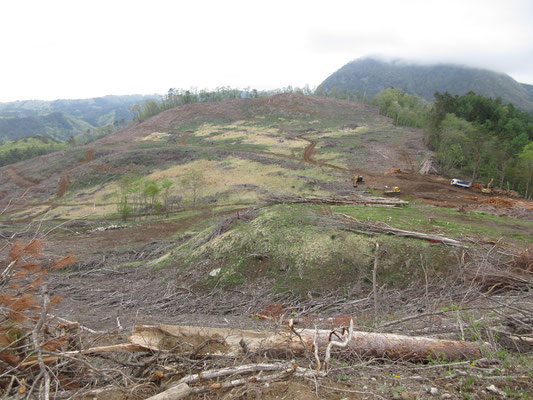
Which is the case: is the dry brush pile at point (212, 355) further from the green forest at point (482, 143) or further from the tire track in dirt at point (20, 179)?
the tire track in dirt at point (20, 179)

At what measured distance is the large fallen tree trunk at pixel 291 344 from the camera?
13.3ft

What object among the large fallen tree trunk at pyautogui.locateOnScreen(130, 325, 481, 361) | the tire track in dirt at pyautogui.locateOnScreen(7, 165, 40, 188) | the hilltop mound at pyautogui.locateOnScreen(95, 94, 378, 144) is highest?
the hilltop mound at pyautogui.locateOnScreen(95, 94, 378, 144)

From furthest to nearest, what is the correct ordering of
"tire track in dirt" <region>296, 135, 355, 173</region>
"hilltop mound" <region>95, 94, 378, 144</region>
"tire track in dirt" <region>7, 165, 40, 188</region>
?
"hilltop mound" <region>95, 94, 378, 144</region>
"tire track in dirt" <region>7, 165, 40, 188</region>
"tire track in dirt" <region>296, 135, 355, 173</region>

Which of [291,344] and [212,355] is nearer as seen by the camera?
[212,355]

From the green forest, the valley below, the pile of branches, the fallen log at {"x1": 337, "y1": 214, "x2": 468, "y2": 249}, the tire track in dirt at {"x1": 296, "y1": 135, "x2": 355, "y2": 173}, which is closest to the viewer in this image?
the valley below

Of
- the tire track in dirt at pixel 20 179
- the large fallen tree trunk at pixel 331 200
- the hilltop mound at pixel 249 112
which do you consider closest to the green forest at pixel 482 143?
the large fallen tree trunk at pixel 331 200

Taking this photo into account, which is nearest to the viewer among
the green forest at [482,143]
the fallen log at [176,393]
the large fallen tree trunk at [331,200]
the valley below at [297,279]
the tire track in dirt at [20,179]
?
the fallen log at [176,393]

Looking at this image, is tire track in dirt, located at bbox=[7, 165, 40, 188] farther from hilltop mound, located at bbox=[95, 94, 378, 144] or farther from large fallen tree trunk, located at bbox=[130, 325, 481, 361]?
large fallen tree trunk, located at bbox=[130, 325, 481, 361]

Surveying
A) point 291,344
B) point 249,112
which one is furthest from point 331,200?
point 249,112

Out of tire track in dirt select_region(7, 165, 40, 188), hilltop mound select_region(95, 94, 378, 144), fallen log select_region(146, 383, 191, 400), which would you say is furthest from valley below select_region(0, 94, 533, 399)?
hilltop mound select_region(95, 94, 378, 144)

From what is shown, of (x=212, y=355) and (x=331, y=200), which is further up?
(x=212, y=355)

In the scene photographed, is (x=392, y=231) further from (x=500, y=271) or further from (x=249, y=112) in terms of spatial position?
(x=249, y=112)

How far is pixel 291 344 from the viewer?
4.31m

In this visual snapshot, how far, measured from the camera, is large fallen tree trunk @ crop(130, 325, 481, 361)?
4.06m
